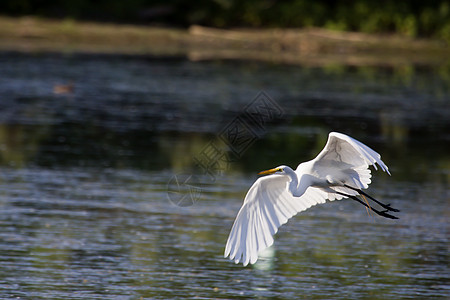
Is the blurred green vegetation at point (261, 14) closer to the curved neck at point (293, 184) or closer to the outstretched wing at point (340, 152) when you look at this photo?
the outstretched wing at point (340, 152)

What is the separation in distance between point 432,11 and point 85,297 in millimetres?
41599

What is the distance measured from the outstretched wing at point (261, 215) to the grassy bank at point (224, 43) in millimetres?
29009

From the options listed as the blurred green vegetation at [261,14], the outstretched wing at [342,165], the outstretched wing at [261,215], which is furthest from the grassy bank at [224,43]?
the outstretched wing at [261,215]

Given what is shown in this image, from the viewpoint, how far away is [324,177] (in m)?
10.1

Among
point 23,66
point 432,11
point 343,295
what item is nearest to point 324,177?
point 343,295

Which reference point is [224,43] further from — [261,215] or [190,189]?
[261,215]

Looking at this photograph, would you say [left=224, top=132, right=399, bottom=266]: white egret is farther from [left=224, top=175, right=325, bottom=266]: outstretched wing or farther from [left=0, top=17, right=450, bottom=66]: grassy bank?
[left=0, top=17, right=450, bottom=66]: grassy bank

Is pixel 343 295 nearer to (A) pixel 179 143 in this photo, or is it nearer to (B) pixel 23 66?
(A) pixel 179 143

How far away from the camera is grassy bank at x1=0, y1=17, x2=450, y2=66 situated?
4034 cm

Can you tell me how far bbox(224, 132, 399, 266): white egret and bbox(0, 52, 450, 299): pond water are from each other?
43.2 inches

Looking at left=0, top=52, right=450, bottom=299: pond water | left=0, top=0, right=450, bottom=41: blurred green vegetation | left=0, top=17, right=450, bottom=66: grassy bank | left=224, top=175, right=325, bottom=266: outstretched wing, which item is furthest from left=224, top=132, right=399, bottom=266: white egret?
left=0, top=0, right=450, bottom=41: blurred green vegetation

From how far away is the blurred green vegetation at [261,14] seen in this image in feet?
149

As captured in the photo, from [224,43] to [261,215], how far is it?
34996 millimetres

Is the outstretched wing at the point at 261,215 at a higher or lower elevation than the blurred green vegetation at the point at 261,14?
lower
